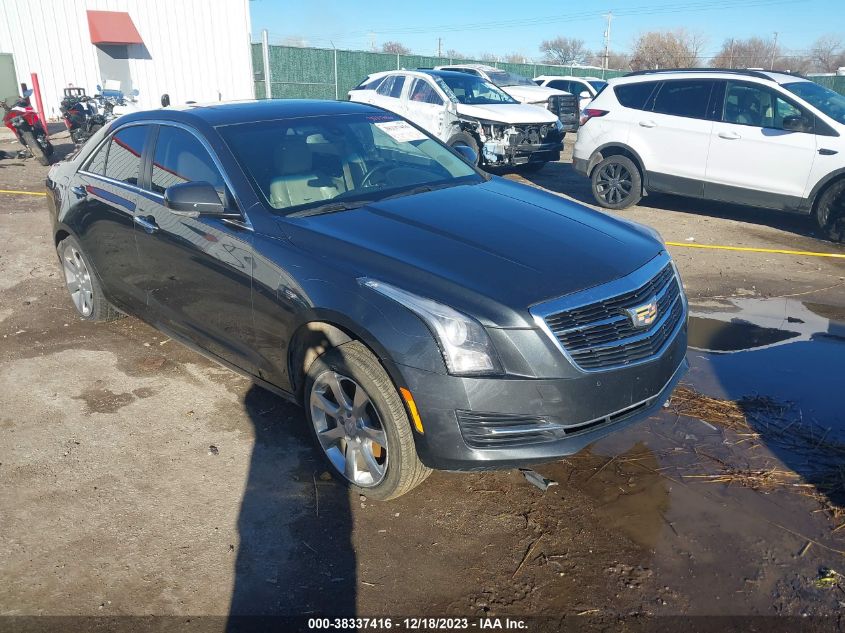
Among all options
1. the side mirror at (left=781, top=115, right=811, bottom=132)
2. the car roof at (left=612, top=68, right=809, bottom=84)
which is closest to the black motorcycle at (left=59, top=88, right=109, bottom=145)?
the car roof at (left=612, top=68, right=809, bottom=84)

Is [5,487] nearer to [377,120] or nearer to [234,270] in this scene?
[234,270]

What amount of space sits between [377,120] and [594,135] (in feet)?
20.6

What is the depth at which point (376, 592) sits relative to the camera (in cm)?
282

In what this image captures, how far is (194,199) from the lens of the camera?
3578 mm

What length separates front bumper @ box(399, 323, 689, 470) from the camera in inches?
113

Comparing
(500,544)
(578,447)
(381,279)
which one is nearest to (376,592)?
(500,544)

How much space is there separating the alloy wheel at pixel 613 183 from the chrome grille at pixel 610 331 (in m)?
6.98

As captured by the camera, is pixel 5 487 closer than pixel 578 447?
No

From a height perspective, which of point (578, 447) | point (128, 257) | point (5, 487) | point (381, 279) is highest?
point (381, 279)

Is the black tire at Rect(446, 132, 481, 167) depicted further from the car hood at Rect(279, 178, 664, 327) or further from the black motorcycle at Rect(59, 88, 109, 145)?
the car hood at Rect(279, 178, 664, 327)

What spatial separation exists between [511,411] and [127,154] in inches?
132

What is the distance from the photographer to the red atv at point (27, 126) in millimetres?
13648

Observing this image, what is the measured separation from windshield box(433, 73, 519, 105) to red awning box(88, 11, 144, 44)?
16.0 m

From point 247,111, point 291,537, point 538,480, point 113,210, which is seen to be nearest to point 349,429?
point 291,537
